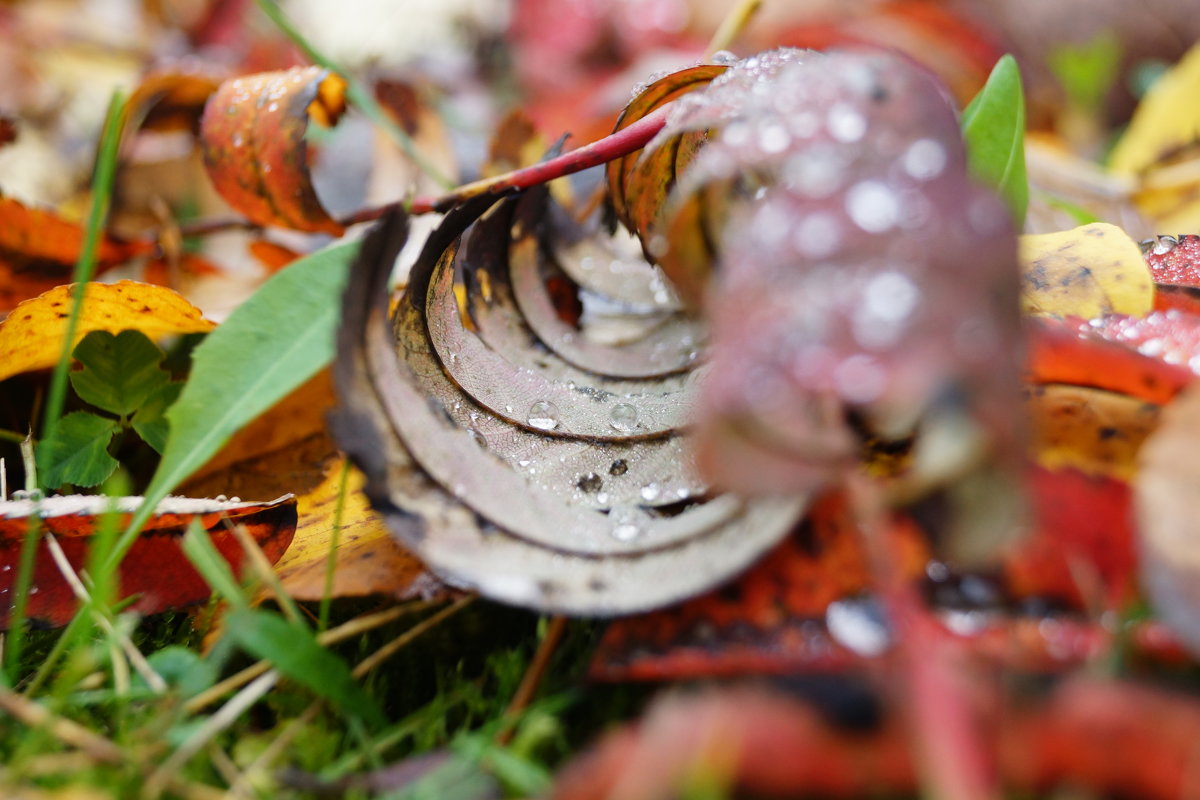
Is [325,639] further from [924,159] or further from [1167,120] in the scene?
[1167,120]

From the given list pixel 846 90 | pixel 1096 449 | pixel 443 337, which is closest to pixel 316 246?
pixel 443 337

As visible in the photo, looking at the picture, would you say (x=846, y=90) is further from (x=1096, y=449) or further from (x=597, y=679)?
(x=597, y=679)

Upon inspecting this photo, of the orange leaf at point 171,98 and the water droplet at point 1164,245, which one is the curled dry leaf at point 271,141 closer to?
the orange leaf at point 171,98

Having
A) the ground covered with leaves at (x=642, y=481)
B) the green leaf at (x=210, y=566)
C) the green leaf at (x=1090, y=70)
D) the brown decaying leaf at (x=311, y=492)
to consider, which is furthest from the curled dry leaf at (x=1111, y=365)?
the green leaf at (x=1090, y=70)

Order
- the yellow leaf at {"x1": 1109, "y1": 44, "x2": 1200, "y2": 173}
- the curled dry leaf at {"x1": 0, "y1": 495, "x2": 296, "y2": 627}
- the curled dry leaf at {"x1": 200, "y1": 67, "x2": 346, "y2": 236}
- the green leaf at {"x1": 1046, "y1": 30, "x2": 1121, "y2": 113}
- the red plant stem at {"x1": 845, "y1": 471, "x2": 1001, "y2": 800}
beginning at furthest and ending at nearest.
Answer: the green leaf at {"x1": 1046, "y1": 30, "x2": 1121, "y2": 113} → the yellow leaf at {"x1": 1109, "y1": 44, "x2": 1200, "y2": 173} → the curled dry leaf at {"x1": 200, "y1": 67, "x2": 346, "y2": 236} → the curled dry leaf at {"x1": 0, "y1": 495, "x2": 296, "y2": 627} → the red plant stem at {"x1": 845, "y1": 471, "x2": 1001, "y2": 800}

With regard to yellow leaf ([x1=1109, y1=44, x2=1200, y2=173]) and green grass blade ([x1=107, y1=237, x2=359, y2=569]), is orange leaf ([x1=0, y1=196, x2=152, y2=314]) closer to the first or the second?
green grass blade ([x1=107, y1=237, x2=359, y2=569])

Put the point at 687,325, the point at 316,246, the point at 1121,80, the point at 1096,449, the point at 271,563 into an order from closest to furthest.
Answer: the point at 1096,449, the point at 271,563, the point at 687,325, the point at 316,246, the point at 1121,80

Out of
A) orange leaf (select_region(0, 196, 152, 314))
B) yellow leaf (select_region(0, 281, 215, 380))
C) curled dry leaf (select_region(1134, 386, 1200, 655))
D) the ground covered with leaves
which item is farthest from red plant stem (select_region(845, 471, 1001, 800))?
orange leaf (select_region(0, 196, 152, 314))
